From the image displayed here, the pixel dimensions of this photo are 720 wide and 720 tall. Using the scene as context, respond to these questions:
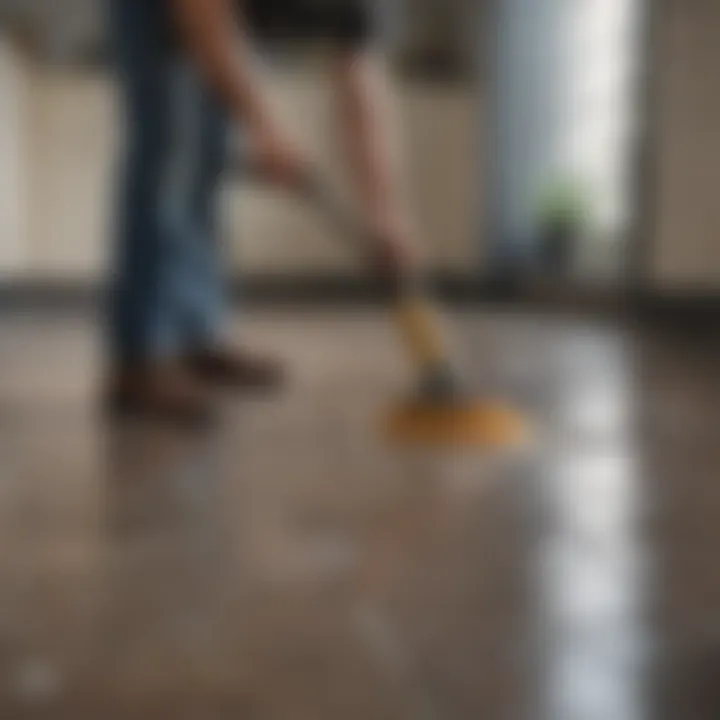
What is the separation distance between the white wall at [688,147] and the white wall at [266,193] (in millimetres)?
638

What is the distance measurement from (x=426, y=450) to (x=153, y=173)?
57 centimetres

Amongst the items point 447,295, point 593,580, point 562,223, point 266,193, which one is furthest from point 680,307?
point 593,580

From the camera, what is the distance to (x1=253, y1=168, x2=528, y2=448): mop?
161cm

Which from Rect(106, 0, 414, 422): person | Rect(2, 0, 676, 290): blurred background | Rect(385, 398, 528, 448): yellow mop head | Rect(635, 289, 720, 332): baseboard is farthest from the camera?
Rect(2, 0, 676, 290): blurred background

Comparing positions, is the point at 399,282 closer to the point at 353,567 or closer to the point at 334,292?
the point at 353,567

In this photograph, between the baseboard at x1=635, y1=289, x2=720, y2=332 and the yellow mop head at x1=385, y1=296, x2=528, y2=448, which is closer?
the yellow mop head at x1=385, y1=296, x2=528, y2=448

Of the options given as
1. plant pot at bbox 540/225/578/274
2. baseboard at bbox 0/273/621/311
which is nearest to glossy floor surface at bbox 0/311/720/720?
baseboard at bbox 0/273/621/311

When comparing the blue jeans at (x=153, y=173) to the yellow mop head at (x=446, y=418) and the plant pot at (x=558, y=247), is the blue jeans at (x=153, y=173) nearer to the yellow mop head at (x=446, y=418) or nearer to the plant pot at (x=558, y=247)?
the yellow mop head at (x=446, y=418)

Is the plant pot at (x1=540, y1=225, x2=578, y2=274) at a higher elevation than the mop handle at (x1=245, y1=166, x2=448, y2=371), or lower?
lower

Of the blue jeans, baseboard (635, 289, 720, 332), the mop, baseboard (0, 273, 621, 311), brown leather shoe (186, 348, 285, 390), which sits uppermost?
the blue jeans

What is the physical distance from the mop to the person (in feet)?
0.14

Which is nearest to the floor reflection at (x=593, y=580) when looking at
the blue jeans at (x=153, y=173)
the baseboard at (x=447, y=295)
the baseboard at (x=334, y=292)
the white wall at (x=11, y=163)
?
the blue jeans at (x=153, y=173)

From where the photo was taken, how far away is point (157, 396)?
5.93ft

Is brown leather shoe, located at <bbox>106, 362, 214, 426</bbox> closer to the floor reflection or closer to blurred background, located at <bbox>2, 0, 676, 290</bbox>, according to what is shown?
the floor reflection
